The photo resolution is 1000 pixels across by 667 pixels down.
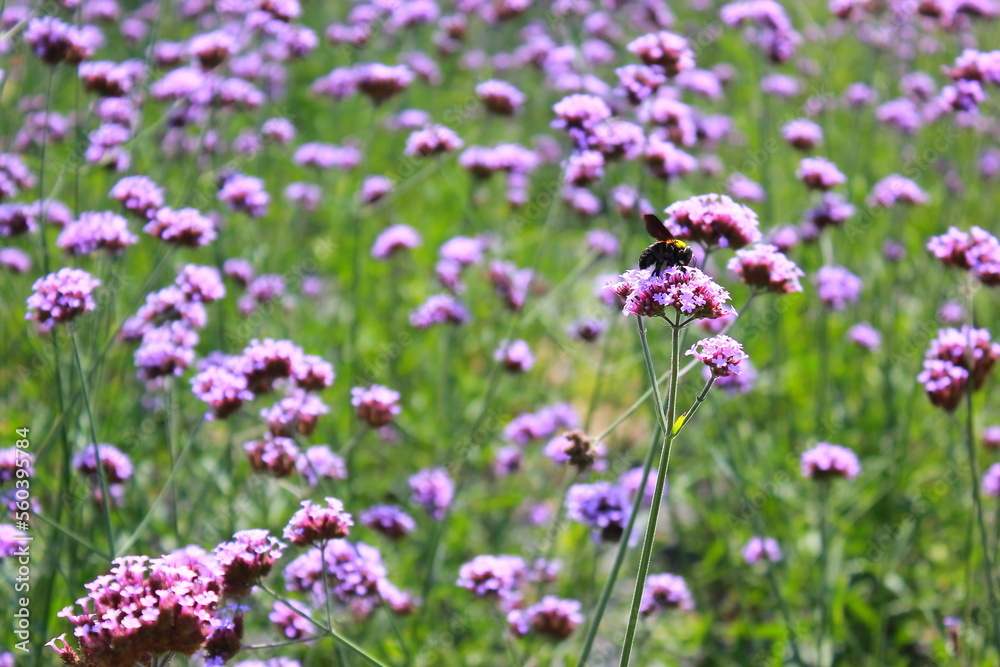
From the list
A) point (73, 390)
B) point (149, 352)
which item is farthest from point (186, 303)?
point (73, 390)

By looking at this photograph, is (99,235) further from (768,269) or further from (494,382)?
(768,269)

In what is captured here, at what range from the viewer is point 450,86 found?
8.65m

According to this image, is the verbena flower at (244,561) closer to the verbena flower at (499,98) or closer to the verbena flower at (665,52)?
the verbena flower at (665,52)

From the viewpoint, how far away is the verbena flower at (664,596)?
3000 mm

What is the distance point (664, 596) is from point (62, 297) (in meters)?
2.03

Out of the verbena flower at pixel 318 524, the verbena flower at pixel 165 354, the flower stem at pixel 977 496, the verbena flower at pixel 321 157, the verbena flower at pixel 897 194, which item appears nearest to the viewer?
the verbena flower at pixel 318 524

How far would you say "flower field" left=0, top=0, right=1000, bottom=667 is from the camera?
2584mm

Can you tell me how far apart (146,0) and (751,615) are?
729cm

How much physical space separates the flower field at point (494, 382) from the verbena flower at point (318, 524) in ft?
0.04

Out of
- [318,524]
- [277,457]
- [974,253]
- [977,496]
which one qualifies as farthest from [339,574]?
[974,253]

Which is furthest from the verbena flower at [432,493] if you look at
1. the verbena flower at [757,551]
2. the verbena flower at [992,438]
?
the verbena flower at [992,438]

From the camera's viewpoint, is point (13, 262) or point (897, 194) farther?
point (897, 194)

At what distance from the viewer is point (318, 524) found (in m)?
2.19

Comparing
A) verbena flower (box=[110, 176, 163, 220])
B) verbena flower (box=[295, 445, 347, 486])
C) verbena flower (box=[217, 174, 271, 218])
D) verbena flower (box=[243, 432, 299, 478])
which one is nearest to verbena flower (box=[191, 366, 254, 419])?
verbena flower (box=[243, 432, 299, 478])
